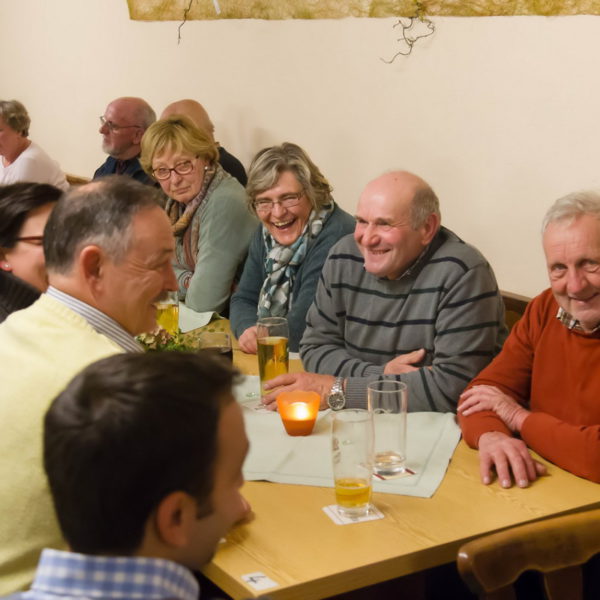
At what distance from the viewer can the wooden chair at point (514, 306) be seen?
11.3 feet

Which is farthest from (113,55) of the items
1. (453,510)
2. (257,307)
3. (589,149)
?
(453,510)

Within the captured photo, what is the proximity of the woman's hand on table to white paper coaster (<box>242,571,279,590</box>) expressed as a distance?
52.6 inches

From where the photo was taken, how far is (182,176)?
12.8 ft

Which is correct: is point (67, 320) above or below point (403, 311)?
above

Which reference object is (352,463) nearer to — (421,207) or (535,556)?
(535,556)

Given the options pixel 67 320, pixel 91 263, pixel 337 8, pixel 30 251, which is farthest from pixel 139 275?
pixel 337 8

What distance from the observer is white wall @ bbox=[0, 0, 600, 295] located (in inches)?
127

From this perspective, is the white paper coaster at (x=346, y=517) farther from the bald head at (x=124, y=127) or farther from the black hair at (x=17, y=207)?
the bald head at (x=124, y=127)

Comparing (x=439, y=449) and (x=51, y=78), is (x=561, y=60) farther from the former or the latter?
(x=51, y=78)

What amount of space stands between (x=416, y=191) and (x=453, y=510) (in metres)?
1.02

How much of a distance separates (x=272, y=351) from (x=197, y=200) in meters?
1.53

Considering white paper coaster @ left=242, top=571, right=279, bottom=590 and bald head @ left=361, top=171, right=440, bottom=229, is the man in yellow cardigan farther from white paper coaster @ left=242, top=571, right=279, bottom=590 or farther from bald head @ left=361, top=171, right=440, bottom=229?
bald head @ left=361, top=171, right=440, bottom=229

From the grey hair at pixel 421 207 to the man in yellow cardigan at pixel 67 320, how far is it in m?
0.79

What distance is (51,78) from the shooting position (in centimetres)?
734
